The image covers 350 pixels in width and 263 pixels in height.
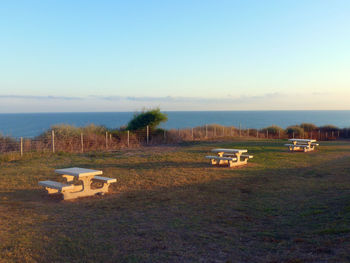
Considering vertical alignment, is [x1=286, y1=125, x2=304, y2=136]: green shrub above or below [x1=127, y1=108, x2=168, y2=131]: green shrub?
below

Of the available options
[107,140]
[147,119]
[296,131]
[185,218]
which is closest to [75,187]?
[185,218]

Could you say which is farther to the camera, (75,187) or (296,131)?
(296,131)

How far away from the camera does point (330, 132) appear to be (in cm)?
3691

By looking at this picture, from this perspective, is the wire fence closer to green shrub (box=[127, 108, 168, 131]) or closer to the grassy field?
green shrub (box=[127, 108, 168, 131])

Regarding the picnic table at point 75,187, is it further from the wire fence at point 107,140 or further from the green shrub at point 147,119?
the green shrub at point 147,119

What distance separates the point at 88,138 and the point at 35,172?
928 cm

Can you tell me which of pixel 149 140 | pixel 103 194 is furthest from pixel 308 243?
pixel 149 140

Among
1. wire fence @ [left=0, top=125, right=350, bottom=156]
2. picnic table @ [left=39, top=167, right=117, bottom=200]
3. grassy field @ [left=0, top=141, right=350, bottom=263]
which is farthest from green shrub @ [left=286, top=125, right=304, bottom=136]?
picnic table @ [left=39, top=167, right=117, bottom=200]

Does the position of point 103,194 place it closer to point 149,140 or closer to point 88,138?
point 88,138

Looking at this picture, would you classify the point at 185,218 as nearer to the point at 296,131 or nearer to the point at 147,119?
the point at 147,119

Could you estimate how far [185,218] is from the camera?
6047mm

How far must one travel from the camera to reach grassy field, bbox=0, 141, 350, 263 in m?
4.27

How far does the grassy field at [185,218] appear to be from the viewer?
4273 mm

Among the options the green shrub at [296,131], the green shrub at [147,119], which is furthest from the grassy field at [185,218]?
the green shrub at [296,131]
